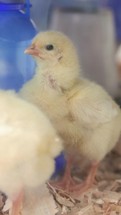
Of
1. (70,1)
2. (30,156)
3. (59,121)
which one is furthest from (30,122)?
(70,1)

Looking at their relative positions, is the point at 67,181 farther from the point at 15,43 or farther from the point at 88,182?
the point at 15,43

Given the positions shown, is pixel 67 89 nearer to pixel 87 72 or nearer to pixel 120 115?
pixel 120 115

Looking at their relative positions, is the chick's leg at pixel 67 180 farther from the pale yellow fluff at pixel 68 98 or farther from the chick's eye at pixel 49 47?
the chick's eye at pixel 49 47

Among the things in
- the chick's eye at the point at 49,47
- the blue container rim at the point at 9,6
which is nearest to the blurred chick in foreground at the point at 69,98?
the chick's eye at the point at 49,47

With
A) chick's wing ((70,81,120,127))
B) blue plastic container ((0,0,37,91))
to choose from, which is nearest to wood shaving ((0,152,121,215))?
chick's wing ((70,81,120,127))

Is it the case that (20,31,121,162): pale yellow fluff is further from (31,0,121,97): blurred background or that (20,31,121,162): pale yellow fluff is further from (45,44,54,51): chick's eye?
(31,0,121,97): blurred background

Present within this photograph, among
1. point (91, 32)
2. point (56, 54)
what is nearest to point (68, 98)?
point (56, 54)
